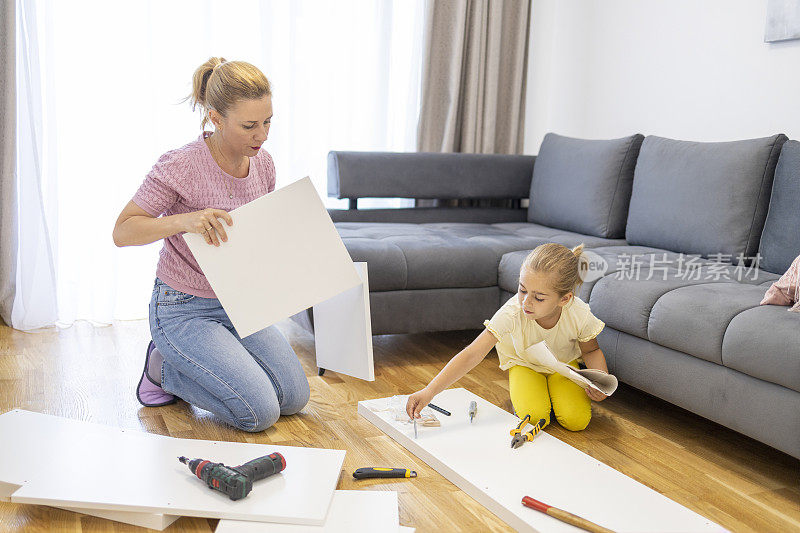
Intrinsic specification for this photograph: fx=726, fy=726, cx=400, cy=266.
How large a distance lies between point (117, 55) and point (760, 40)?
2.53m

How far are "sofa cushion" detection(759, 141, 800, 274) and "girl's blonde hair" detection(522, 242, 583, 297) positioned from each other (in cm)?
84

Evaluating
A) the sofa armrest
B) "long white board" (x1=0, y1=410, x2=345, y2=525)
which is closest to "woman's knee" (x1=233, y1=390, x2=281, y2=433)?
"long white board" (x1=0, y1=410, x2=345, y2=525)

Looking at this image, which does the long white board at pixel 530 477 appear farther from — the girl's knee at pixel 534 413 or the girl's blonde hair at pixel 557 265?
the girl's blonde hair at pixel 557 265

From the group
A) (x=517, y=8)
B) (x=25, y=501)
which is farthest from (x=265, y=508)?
(x=517, y=8)

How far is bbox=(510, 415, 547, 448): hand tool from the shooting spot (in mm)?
1745

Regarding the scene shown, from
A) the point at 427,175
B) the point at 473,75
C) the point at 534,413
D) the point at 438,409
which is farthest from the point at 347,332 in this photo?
the point at 473,75

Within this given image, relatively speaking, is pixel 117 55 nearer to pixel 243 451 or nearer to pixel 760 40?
pixel 243 451

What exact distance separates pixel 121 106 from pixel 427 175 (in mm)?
1323

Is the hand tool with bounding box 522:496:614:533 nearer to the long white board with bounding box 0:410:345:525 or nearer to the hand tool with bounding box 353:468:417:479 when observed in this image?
the hand tool with bounding box 353:468:417:479

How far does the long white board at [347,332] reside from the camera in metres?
2.06

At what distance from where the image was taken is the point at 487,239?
9.07 ft

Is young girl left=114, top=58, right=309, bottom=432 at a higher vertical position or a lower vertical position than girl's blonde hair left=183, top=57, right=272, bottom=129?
lower

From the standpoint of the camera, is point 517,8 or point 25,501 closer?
point 25,501

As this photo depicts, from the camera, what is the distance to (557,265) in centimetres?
184
